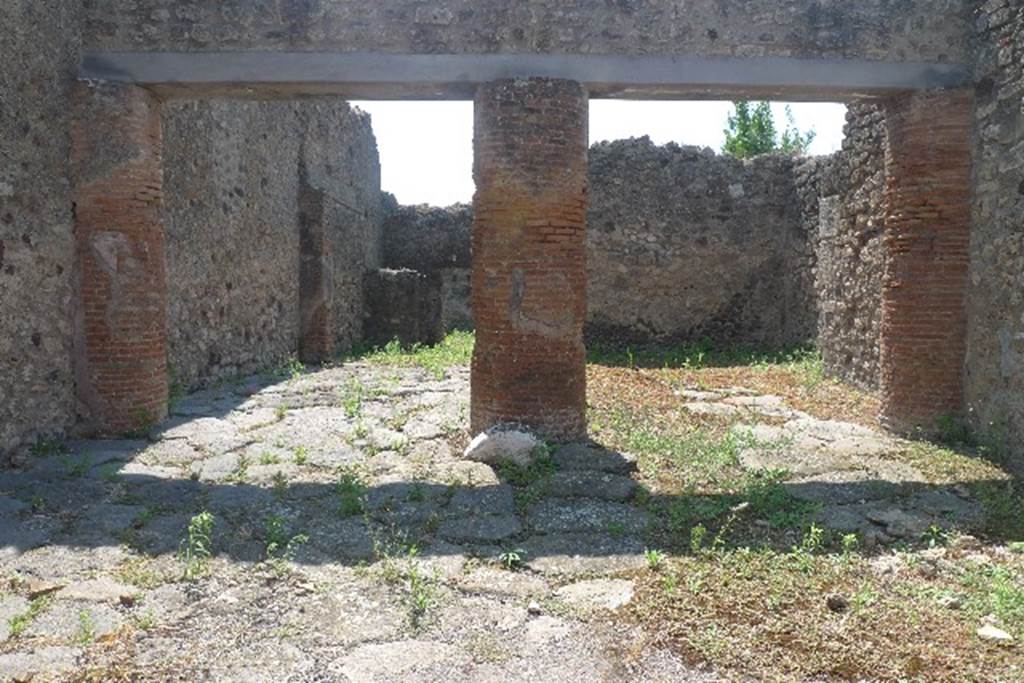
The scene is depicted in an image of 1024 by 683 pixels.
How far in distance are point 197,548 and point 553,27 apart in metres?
4.52

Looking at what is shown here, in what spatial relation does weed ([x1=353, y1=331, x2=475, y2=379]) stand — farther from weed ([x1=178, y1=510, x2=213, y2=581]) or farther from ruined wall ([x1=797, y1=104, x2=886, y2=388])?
weed ([x1=178, y1=510, x2=213, y2=581])

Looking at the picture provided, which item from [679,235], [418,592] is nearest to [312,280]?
[679,235]

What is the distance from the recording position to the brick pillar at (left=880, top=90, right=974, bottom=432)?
6.67m

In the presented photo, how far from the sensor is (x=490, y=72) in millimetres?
6418

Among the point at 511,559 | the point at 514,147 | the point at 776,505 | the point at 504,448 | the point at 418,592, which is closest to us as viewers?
the point at 418,592

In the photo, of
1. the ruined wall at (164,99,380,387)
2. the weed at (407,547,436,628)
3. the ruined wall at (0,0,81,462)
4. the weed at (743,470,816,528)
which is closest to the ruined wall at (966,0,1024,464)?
the weed at (743,470,816,528)

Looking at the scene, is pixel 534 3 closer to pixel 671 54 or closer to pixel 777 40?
pixel 671 54

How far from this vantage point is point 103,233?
6.69 meters

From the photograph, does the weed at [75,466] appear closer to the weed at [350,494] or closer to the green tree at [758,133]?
the weed at [350,494]

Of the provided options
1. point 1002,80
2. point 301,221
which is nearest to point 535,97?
point 1002,80

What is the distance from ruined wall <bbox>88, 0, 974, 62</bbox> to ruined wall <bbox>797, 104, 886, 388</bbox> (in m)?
1.86

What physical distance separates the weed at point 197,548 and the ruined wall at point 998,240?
545cm

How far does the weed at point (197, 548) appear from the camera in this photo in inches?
162

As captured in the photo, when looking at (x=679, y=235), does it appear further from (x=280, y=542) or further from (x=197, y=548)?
(x=197, y=548)
